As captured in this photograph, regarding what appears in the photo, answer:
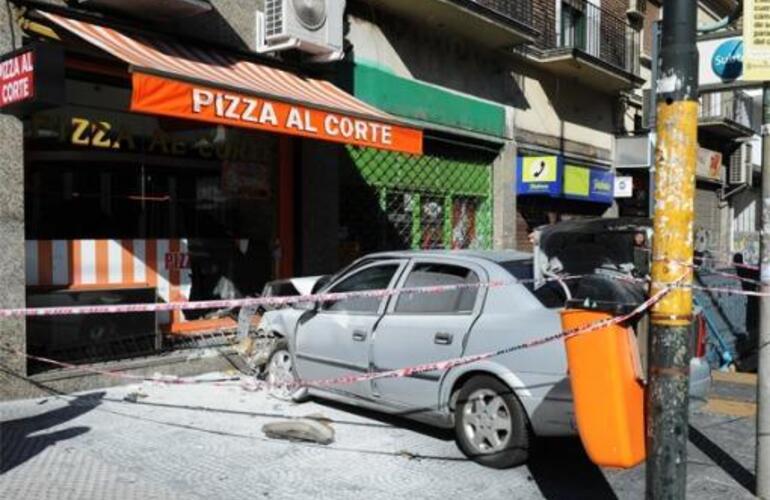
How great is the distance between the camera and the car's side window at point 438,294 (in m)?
6.12

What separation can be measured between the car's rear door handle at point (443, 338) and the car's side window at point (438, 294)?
20 cm

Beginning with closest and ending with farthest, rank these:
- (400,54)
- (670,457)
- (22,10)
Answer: (670,457), (22,10), (400,54)

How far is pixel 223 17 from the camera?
9750 mm

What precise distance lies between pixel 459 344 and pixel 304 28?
573 cm

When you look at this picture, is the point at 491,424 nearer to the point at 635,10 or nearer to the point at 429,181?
the point at 429,181

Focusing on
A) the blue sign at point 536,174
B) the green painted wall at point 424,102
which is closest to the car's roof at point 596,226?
the green painted wall at point 424,102

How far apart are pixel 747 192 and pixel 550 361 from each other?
90.4 ft

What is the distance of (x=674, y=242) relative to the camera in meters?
3.31

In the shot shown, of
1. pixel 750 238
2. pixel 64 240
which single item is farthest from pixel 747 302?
pixel 750 238

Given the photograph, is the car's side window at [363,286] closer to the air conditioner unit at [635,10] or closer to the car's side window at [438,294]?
the car's side window at [438,294]

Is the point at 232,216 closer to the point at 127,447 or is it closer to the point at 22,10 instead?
the point at 22,10

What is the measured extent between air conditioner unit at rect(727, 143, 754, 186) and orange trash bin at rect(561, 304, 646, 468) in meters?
26.2

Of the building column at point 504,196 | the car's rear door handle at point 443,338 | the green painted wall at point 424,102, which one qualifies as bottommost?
the car's rear door handle at point 443,338

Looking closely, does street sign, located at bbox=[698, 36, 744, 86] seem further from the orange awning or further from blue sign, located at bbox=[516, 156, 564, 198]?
blue sign, located at bbox=[516, 156, 564, 198]
